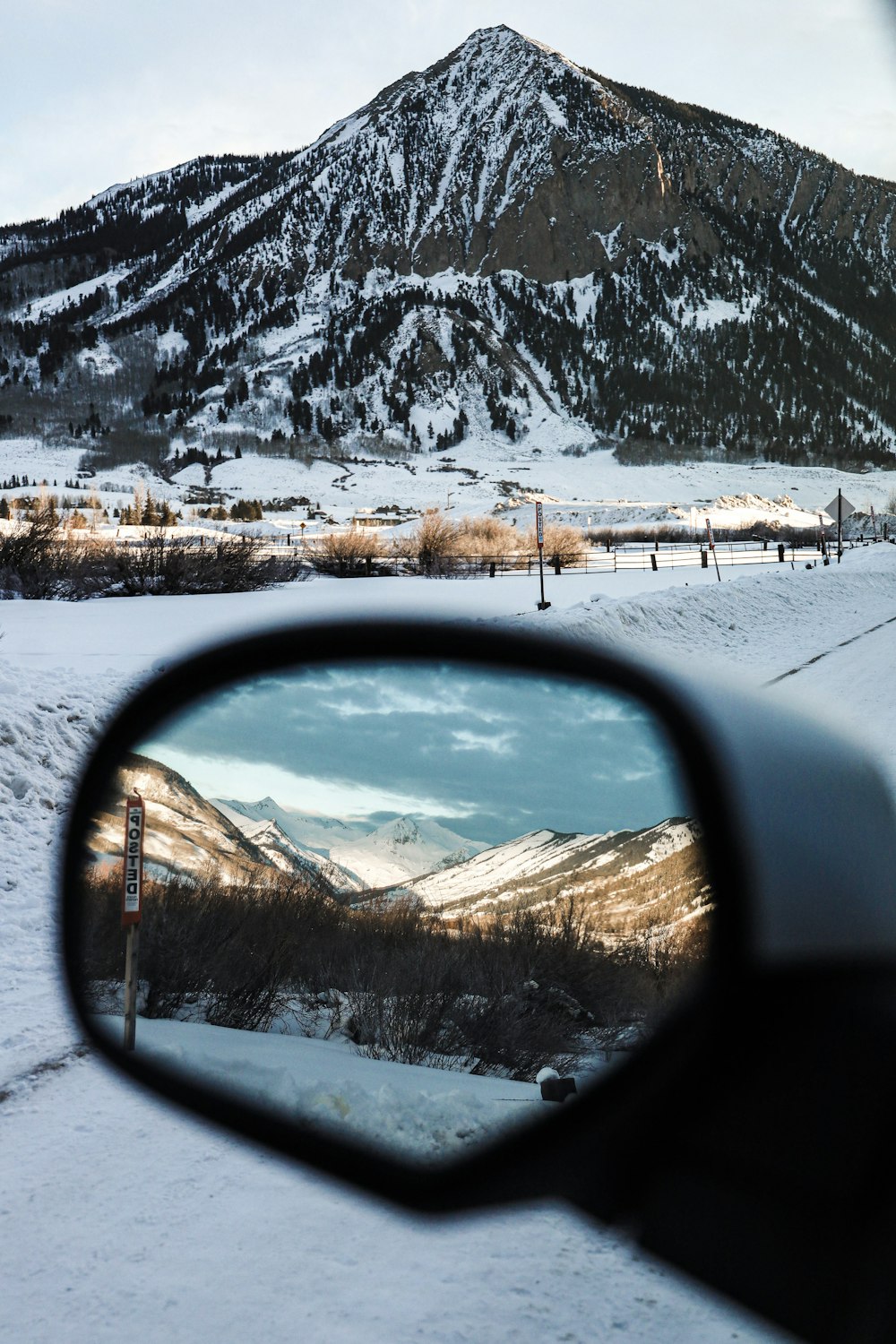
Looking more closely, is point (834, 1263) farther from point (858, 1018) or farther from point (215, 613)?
point (215, 613)

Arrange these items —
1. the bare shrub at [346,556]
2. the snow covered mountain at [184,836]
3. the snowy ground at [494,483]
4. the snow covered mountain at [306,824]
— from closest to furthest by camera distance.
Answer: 1. the snow covered mountain at [306,824]
2. the snow covered mountain at [184,836]
3. the bare shrub at [346,556]
4. the snowy ground at [494,483]

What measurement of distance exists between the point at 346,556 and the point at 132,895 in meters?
26.5

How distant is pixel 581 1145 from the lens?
134 centimetres

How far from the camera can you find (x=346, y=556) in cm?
2831

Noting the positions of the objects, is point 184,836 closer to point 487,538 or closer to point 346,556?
point 346,556

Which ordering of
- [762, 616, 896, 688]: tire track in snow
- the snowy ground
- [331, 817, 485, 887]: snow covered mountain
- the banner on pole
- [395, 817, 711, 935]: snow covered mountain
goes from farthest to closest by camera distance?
1. the snowy ground
2. [762, 616, 896, 688]: tire track in snow
3. the banner on pole
4. [331, 817, 485, 887]: snow covered mountain
5. [395, 817, 711, 935]: snow covered mountain

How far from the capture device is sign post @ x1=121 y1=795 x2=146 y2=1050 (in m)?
2.00

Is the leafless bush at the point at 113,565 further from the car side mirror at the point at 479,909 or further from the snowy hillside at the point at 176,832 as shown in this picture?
the car side mirror at the point at 479,909

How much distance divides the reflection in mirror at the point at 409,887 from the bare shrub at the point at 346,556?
86.3 ft

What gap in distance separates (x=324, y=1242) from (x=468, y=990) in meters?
1.06

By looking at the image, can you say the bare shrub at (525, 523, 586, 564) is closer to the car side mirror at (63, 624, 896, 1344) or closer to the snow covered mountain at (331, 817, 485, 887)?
the car side mirror at (63, 624, 896, 1344)

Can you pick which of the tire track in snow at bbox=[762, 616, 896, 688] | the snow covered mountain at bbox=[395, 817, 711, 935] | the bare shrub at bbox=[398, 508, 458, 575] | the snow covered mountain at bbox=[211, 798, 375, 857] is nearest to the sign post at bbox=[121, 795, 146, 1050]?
the snow covered mountain at bbox=[211, 798, 375, 857]

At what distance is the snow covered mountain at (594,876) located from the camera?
1.26 m

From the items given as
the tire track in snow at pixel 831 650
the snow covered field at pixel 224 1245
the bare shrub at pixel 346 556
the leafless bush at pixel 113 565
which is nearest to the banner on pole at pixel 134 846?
the snow covered field at pixel 224 1245
